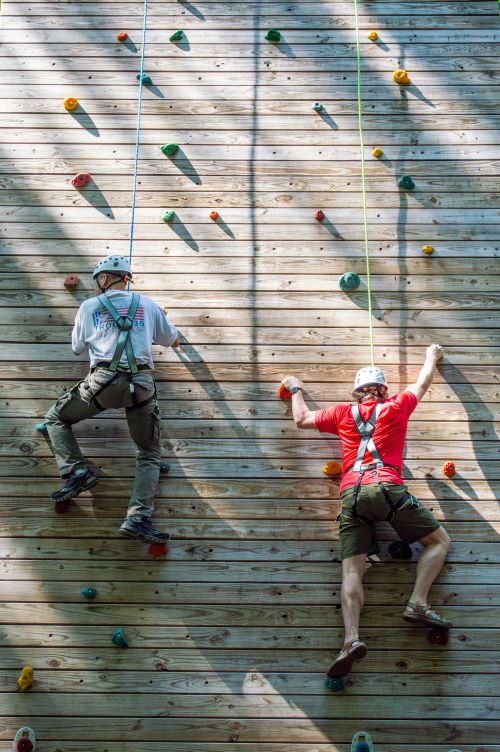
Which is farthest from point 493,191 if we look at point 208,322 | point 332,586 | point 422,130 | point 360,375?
point 332,586

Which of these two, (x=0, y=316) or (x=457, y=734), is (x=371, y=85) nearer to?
(x=0, y=316)

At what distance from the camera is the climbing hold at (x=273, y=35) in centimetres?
514

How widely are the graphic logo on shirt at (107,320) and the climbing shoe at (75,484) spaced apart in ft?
2.24

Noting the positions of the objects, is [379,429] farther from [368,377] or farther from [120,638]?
[120,638]

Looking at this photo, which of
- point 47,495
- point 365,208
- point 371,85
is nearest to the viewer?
point 47,495

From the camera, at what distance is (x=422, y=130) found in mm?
4957

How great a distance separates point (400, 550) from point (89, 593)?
1489 millimetres

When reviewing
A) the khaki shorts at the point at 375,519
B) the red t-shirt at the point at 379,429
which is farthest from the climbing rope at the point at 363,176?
the khaki shorts at the point at 375,519

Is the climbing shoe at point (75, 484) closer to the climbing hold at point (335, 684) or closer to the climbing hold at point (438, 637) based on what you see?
the climbing hold at point (335, 684)

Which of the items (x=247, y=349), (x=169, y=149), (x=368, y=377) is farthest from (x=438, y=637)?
(x=169, y=149)

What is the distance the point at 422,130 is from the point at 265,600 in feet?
9.58

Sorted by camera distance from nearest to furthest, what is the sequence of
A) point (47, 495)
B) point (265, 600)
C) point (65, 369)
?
1. point (265, 600)
2. point (47, 495)
3. point (65, 369)

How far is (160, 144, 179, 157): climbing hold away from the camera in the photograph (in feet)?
15.9

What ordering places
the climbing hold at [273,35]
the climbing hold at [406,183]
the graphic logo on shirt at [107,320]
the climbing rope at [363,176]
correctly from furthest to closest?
the climbing hold at [273,35] → the climbing hold at [406,183] → the climbing rope at [363,176] → the graphic logo on shirt at [107,320]
